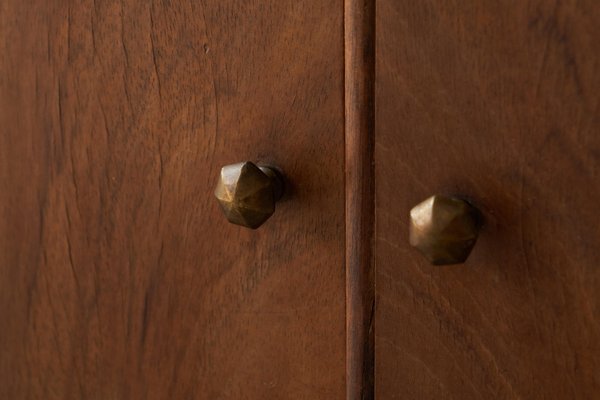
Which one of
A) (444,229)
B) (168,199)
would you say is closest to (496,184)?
(444,229)

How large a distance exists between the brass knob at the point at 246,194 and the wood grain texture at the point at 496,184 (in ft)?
0.16

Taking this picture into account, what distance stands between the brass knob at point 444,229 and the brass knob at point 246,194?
70mm

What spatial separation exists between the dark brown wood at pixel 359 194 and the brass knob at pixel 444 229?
1.5 inches

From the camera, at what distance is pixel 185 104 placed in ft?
1.16

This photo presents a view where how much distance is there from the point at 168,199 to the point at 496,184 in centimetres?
17

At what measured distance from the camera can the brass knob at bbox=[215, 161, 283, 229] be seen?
31 centimetres

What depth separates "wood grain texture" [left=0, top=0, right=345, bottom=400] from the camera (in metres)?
0.33

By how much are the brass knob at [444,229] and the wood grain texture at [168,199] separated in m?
0.06

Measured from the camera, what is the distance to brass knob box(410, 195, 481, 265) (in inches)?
10.8

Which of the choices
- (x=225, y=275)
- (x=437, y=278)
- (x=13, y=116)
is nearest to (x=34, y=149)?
(x=13, y=116)

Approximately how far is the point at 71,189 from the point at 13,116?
6cm

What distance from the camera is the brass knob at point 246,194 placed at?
31cm

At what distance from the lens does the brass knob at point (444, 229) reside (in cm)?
28

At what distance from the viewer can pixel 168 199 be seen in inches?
14.7
